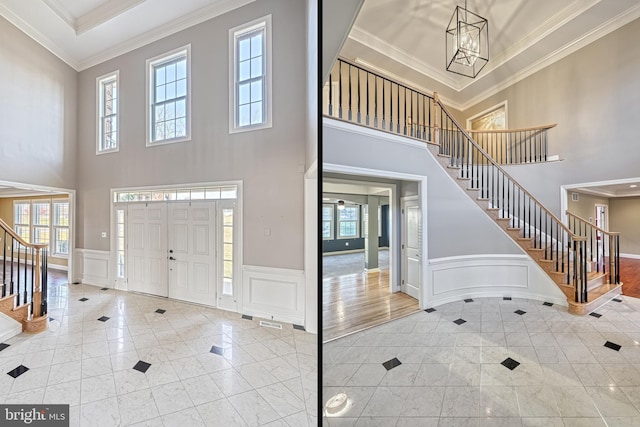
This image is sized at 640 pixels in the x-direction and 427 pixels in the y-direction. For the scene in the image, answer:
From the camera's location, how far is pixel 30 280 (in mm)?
2666

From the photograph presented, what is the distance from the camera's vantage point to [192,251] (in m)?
3.54

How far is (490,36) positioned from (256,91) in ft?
8.31

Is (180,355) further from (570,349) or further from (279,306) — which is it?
(570,349)

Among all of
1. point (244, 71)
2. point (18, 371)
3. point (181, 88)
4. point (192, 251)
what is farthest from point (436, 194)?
point (181, 88)

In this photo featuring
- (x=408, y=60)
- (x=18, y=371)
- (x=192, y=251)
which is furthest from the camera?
(x=192, y=251)

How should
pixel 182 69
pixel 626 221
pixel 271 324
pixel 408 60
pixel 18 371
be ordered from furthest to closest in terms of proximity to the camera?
1. pixel 182 69
2. pixel 271 324
3. pixel 18 371
4. pixel 408 60
5. pixel 626 221

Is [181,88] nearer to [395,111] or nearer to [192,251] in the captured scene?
[192,251]

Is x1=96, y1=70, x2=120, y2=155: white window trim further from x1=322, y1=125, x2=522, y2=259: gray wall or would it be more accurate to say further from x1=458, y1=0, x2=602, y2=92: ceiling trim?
x1=458, y1=0, x2=602, y2=92: ceiling trim

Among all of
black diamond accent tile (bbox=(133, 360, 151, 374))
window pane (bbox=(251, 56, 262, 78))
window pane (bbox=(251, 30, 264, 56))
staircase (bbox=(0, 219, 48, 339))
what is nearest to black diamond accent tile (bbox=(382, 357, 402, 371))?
black diamond accent tile (bbox=(133, 360, 151, 374))

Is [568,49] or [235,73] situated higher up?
[235,73]

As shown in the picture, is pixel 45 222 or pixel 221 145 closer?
pixel 45 222

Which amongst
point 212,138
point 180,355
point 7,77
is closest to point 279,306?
point 180,355

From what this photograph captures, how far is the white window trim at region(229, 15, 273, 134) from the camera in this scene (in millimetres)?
2748

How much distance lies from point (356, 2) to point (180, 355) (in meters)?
2.83
